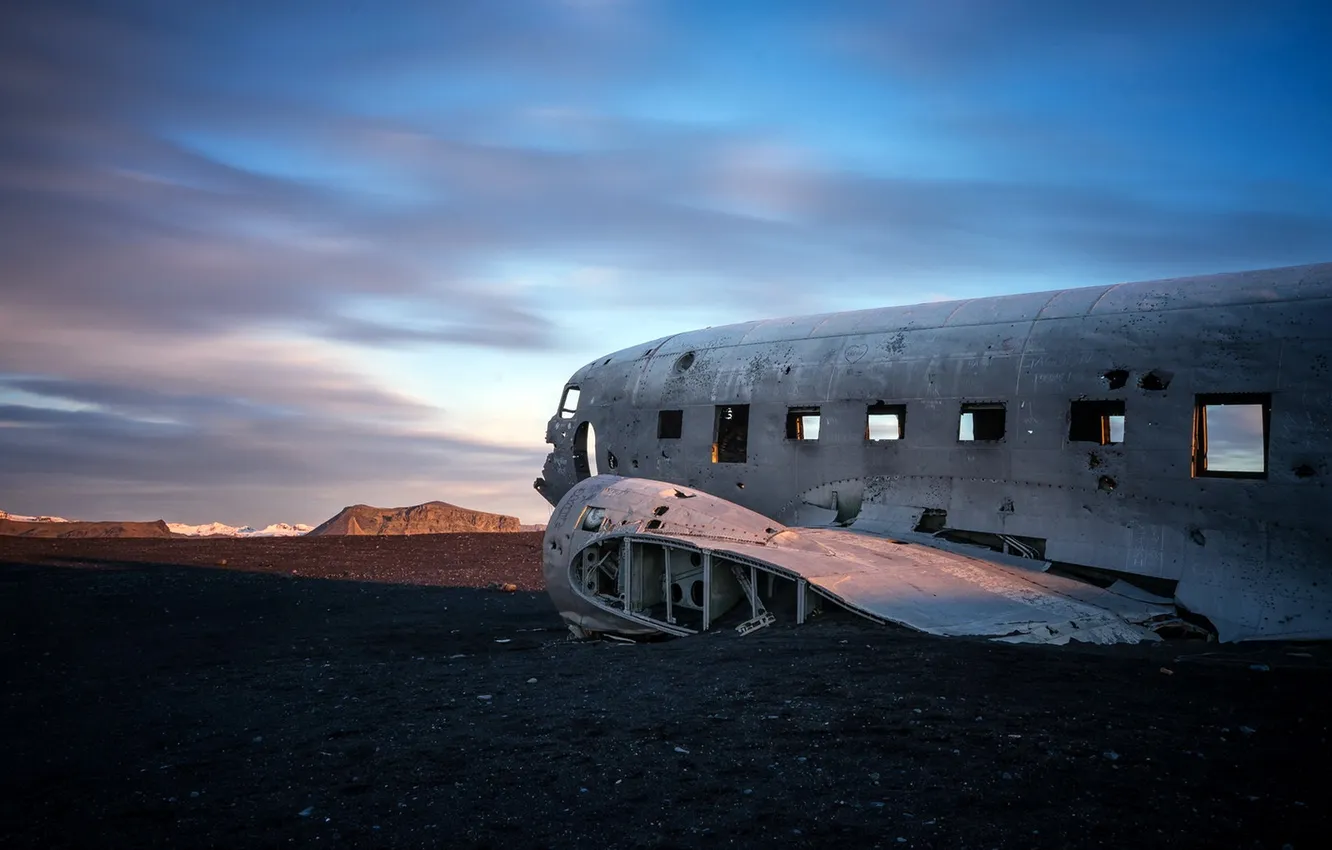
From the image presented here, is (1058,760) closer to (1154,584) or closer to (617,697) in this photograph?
(617,697)

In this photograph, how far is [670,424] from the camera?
17.5 m

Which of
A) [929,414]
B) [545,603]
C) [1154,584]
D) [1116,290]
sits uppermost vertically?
[1116,290]

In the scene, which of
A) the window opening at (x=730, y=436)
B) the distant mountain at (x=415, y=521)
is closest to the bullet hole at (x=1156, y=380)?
the window opening at (x=730, y=436)

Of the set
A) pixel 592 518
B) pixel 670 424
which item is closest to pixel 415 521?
pixel 670 424

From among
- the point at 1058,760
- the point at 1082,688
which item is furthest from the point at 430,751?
the point at 1082,688

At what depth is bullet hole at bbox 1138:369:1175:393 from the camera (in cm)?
1217

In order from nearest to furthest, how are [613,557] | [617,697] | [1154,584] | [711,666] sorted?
1. [617,697]
2. [711,666]
3. [1154,584]
4. [613,557]

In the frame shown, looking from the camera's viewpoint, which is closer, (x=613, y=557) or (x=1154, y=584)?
(x=1154, y=584)

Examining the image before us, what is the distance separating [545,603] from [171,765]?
38.7 feet

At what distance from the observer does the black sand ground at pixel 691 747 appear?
599 centimetres

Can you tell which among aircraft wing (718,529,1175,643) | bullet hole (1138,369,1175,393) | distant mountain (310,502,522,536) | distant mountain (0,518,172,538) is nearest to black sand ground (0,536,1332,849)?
aircraft wing (718,529,1175,643)

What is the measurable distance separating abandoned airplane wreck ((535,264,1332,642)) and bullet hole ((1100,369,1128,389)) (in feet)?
0.09

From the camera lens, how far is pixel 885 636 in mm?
10305

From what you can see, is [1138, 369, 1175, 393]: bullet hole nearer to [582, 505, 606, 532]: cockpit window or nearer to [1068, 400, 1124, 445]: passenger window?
[1068, 400, 1124, 445]: passenger window
